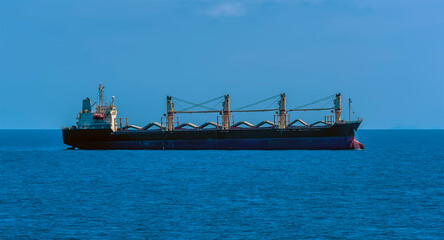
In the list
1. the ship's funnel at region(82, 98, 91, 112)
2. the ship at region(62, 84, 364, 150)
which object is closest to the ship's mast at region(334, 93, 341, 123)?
the ship at region(62, 84, 364, 150)

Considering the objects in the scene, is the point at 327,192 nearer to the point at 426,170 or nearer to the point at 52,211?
the point at 52,211

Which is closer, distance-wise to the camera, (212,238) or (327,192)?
(212,238)

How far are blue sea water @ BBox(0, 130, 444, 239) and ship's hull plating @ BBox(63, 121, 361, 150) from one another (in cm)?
1308

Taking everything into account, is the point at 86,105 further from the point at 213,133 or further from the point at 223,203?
the point at 223,203

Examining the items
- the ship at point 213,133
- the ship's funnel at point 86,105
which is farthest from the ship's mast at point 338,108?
the ship's funnel at point 86,105

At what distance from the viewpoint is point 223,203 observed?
1316 inches

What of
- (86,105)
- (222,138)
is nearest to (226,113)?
(222,138)

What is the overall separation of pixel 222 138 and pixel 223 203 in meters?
39.1

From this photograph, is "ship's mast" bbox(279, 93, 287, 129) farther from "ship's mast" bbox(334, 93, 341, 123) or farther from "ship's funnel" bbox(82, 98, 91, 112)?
"ship's funnel" bbox(82, 98, 91, 112)

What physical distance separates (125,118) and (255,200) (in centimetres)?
4677

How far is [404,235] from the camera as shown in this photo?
2562 centimetres

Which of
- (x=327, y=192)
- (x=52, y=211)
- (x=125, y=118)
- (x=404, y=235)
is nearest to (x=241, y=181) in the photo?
(x=327, y=192)

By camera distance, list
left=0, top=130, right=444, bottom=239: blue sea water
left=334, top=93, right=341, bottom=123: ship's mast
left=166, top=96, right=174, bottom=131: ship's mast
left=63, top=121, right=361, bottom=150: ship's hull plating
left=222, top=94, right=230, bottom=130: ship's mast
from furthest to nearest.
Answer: left=166, top=96, right=174, bottom=131: ship's mast, left=222, top=94, right=230, bottom=130: ship's mast, left=334, top=93, right=341, bottom=123: ship's mast, left=63, top=121, right=361, bottom=150: ship's hull plating, left=0, top=130, right=444, bottom=239: blue sea water

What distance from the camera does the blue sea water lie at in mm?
26453
